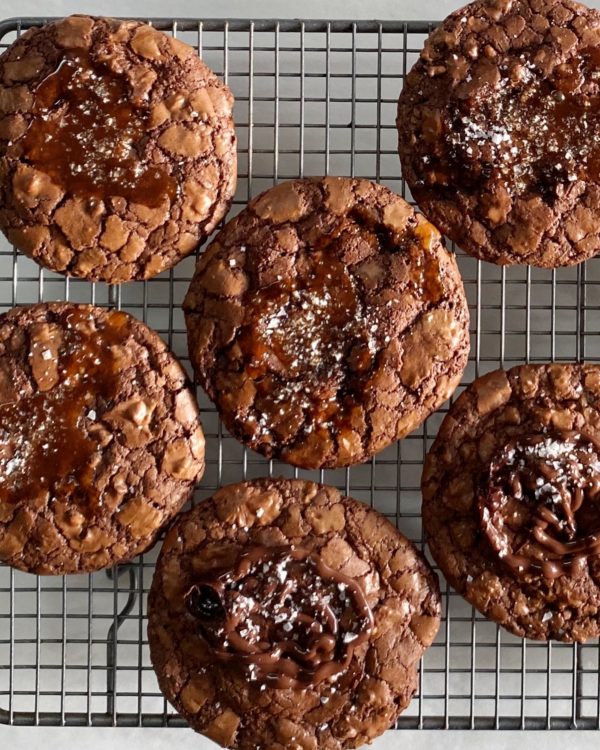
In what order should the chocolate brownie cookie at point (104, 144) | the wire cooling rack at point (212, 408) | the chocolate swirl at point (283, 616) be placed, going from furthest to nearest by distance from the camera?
the wire cooling rack at point (212, 408), the chocolate brownie cookie at point (104, 144), the chocolate swirl at point (283, 616)

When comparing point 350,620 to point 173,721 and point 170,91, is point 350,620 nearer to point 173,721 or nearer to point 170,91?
point 173,721

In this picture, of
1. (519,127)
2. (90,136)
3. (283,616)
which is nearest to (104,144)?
(90,136)

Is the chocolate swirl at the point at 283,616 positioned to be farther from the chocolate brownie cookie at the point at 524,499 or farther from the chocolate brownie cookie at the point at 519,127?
the chocolate brownie cookie at the point at 519,127

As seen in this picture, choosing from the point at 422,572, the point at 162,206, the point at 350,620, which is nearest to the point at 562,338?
the point at 422,572

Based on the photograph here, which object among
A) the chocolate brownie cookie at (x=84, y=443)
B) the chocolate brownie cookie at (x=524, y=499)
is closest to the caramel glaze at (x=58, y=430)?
the chocolate brownie cookie at (x=84, y=443)

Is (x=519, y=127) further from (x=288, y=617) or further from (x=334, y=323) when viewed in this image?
(x=288, y=617)

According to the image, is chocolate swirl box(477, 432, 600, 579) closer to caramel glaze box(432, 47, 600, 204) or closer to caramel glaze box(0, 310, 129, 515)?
caramel glaze box(432, 47, 600, 204)
